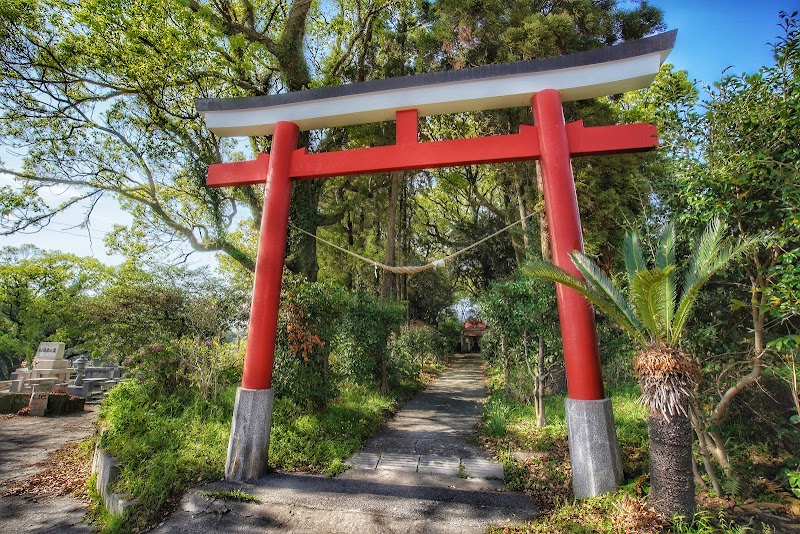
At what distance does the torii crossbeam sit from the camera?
3898mm

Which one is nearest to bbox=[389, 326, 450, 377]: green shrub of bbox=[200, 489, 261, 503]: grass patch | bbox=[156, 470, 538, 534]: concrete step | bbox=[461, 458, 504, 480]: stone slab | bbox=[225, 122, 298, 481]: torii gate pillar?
bbox=[461, 458, 504, 480]: stone slab

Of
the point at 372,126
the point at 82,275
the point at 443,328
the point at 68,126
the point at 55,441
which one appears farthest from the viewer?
the point at 443,328

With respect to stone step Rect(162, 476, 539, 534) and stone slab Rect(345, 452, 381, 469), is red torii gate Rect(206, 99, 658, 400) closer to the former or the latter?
stone step Rect(162, 476, 539, 534)

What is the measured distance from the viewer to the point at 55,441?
805 cm

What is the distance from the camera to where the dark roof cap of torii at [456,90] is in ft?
14.1

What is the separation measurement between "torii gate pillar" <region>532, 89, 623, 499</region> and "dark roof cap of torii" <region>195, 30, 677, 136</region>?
292 mm

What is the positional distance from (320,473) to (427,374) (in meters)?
9.29

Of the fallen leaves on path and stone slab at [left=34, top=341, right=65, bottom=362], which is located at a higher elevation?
stone slab at [left=34, top=341, right=65, bottom=362]

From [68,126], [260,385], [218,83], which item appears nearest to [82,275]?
[68,126]

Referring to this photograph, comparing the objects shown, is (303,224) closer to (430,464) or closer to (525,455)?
(430,464)

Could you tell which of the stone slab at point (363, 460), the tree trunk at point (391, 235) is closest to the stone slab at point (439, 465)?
the stone slab at point (363, 460)

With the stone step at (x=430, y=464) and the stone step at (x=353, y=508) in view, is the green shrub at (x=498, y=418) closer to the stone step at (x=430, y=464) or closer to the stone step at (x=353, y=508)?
the stone step at (x=430, y=464)

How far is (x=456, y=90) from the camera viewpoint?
473 centimetres

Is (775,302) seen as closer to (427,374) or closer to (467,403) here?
Result: (467,403)
